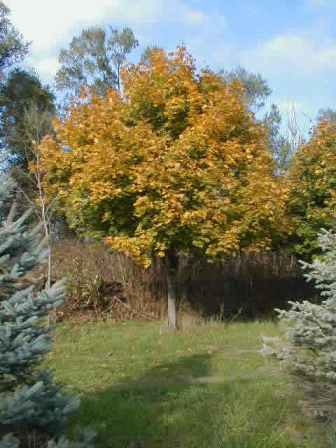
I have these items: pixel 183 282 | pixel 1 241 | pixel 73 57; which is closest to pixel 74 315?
pixel 183 282

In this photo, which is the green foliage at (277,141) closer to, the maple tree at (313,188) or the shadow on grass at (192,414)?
the maple tree at (313,188)

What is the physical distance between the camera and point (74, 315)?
14.5 metres

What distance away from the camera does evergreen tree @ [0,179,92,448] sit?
368 cm

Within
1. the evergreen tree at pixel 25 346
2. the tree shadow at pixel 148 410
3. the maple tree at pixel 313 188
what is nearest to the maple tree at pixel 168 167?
the maple tree at pixel 313 188

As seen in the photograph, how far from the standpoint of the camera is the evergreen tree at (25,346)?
3.68 m

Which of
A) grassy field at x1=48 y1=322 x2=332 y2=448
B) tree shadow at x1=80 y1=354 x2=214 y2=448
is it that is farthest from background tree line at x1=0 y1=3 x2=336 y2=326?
tree shadow at x1=80 y1=354 x2=214 y2=448

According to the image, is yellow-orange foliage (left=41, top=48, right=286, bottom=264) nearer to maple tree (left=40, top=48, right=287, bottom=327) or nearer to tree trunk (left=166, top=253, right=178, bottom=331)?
maple tree (left=40, top=48, right=287, bottom=327)

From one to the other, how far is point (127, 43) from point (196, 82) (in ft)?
62.0

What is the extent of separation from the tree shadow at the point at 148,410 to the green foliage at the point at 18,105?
14819 millimetres

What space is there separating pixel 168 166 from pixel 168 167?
0.02 meters

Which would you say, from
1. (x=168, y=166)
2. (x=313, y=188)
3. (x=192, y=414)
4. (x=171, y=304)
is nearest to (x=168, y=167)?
(x=168, y=166)

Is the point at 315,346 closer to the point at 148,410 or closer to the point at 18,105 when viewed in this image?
the point at 148,410

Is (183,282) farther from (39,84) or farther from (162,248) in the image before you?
(39,84)

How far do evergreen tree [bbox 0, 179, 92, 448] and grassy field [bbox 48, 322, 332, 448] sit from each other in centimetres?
157
